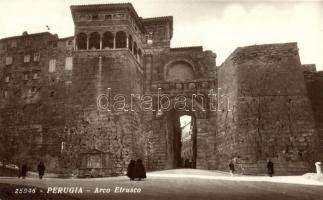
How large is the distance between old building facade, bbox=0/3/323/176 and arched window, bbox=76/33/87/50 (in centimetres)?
7

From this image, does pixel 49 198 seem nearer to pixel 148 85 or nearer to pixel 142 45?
pixel 148 85

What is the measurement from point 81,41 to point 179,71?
779 centimetres

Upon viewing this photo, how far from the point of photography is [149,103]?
80.1ft

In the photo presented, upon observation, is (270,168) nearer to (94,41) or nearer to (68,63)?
(94,41)

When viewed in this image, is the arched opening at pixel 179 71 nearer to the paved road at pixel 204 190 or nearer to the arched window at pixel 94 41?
the arched window at pixel 94 41

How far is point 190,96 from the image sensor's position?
78.8 feet

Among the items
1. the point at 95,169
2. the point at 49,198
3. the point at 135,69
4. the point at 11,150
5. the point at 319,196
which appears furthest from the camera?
the point at 11,150

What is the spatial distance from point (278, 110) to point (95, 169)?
37.0 ft

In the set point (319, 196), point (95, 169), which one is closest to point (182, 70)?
point (95, 169)

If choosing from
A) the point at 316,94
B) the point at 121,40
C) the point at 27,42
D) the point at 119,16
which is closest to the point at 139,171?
the point at 121,40

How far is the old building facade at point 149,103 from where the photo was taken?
1917 cm

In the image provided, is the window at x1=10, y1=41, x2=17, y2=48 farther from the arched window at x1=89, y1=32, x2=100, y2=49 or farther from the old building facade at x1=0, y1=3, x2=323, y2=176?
the arched window at x1=89, y1=32, x2=100, y2=49

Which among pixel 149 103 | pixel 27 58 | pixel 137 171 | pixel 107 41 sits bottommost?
pixel 137 171

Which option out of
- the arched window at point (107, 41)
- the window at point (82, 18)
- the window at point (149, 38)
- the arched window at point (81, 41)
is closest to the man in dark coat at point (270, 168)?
the arched window at point (107, 41)
